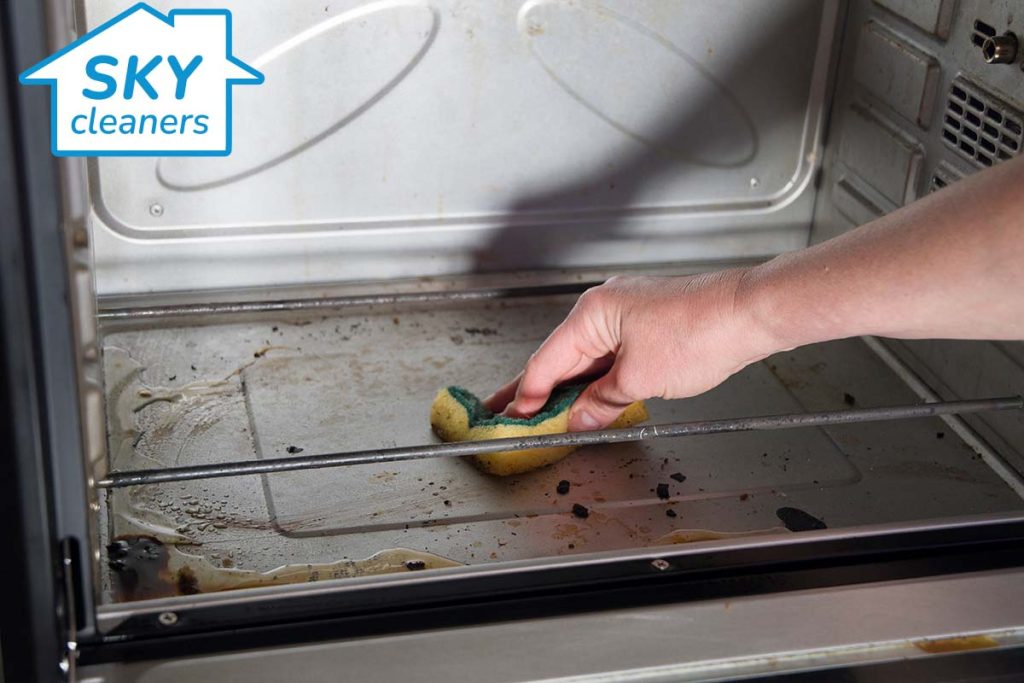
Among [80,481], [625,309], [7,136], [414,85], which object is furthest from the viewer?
[414,85]

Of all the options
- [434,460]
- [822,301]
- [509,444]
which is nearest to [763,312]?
[822,301]

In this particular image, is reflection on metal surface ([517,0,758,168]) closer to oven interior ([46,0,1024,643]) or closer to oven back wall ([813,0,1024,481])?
oven interior ([46,0,1024,643])

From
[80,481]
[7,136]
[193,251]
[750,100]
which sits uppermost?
[7,136]

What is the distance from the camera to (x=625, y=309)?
4.13 ft

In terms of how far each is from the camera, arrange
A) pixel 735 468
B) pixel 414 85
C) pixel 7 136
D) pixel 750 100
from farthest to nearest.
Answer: pixel 750 100 < pixel 414 85 < pixel 735 468 < pixel 7 136

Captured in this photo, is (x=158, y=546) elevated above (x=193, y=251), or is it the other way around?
(x=193, y=251)

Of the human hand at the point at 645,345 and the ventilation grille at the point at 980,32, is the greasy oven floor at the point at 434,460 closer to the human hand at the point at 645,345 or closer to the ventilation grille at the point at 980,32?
the human hand at the point at 645,345

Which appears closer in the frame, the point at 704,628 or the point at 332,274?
the point at 704,628

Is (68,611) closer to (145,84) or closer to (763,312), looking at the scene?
(145,84)

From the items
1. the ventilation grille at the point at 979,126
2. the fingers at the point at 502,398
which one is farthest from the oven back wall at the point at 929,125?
the fingers at the point at 502,398

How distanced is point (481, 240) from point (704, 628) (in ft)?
2.92

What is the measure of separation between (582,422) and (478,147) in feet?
1.80

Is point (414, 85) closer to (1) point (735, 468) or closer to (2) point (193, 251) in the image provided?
(2) point (193, 251)

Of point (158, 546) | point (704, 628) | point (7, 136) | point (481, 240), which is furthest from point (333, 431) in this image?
point (7, 136)
